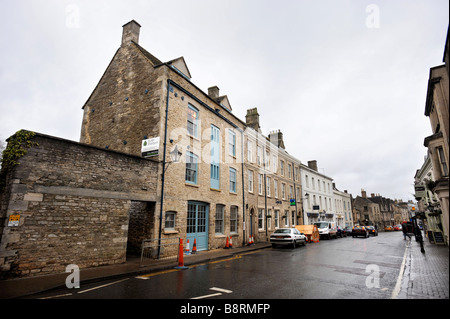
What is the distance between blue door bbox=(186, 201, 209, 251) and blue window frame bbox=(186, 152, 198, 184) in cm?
143

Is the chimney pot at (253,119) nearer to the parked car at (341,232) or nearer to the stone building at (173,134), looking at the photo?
the stone building at (173,134)

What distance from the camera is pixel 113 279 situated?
8008mm

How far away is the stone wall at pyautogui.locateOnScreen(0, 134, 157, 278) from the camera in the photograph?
807 cm

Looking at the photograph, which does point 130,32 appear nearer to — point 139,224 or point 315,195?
point 139,224

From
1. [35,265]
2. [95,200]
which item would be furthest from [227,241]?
[35,265]

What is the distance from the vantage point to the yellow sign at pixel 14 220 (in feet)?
25.9

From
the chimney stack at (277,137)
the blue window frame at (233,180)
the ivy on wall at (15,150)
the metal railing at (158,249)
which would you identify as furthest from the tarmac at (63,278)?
the chimney stack at (277,137)

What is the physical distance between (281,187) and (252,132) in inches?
337

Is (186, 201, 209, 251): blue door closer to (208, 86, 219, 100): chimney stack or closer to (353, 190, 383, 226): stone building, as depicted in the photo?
(208, 86, 219, 100): chimney stack

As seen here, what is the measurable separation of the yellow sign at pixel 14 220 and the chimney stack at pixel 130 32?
13015 millimetres

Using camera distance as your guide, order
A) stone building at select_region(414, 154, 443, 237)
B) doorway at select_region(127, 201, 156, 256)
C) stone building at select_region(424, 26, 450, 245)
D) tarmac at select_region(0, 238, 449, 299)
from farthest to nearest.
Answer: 1. stone building at select_region(414, 154, 443, 237)
2. doorway at select_region(127, 201, 156, 256)
3. tarmac at select_region(0, 238, 449, 299)
4. stone building at select_region(424, 26, 450, 245)

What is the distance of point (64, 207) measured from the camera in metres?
9.10

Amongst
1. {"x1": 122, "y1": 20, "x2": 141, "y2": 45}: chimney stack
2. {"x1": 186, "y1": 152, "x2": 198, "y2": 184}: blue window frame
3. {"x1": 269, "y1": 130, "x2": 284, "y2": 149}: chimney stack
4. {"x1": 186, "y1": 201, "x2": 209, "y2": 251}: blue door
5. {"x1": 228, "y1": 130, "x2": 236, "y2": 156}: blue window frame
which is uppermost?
{"x1": 122, "y1": 20, "x2": 141, "y2": 45}: chimney stack

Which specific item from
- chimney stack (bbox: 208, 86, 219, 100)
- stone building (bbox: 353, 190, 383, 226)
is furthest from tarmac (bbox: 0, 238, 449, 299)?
stone building (bbox: 353, 190, 383, 226)
